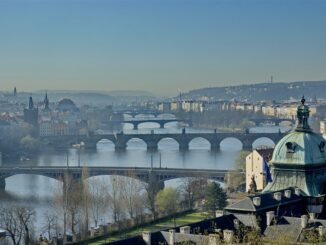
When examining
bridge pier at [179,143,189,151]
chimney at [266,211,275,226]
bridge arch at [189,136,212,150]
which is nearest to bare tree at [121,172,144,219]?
chimney at [266,211,275,226]

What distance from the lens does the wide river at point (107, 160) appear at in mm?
33094

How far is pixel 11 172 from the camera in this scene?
40.0 metres

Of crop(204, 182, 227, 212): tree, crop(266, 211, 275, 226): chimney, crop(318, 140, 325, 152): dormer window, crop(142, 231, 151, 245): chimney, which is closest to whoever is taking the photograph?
crop(142, 231, 151, 245): chimney

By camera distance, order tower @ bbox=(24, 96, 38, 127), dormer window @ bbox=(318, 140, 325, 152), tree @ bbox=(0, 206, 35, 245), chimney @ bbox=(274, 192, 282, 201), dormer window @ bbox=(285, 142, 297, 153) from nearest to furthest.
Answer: chimney @ bbox=(274, 192, 282, 201) → dormer window @ bbox=(285, 142, 297, 153) → dormer window @ bbox=(318, 140, 325, 152) → tree @ bbox=(0, 206, 35, 245) → tower @ bbox=(24, 96, 38, 127)

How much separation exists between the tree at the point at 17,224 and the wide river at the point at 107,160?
2.57 feet

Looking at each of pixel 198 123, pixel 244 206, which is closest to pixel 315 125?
pixel 198 123

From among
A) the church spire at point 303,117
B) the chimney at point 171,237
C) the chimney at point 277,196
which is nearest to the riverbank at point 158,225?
the church spire at point 303,117

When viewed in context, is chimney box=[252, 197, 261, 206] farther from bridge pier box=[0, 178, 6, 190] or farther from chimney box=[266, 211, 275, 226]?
bridge pier box=[0, 178, 6, 190]

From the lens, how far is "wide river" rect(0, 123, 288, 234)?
33094mm

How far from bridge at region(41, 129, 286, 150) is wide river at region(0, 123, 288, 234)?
0.68 metres

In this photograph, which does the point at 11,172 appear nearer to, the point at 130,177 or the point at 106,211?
the point at 130,177

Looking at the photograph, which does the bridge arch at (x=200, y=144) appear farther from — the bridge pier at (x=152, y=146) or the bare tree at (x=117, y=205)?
the bare tree at (x=117, y=205)

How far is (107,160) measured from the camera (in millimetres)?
51625

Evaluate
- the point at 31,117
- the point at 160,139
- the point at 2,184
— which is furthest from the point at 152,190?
the point at 31,117
